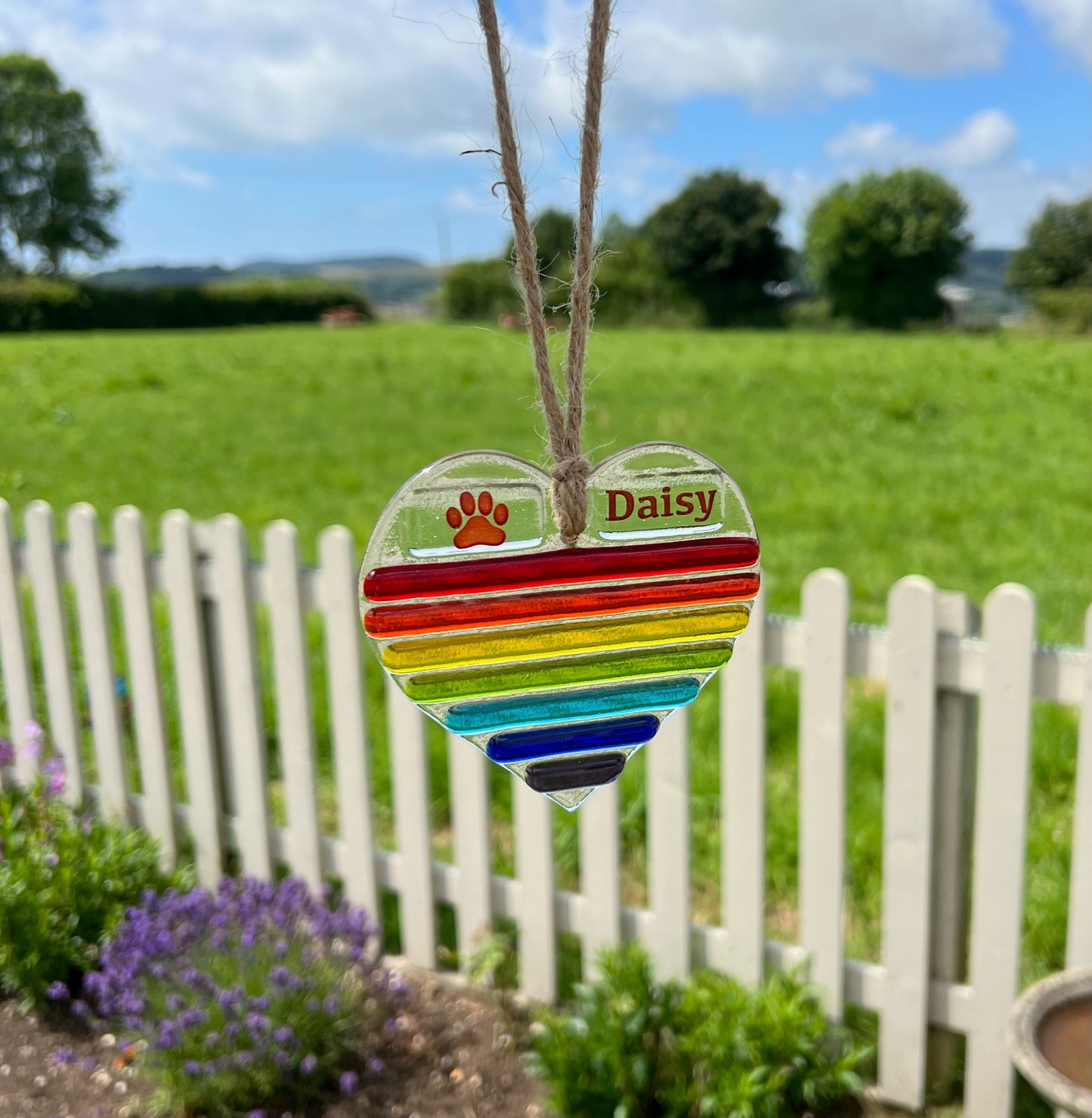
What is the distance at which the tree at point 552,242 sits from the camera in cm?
56

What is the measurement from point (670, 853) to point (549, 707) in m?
1.61

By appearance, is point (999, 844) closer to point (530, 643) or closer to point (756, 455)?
point (530, 643)

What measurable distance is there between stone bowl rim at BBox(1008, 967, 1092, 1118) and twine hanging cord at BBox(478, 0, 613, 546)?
1494mm

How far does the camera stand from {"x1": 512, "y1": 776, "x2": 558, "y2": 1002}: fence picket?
2.24 metres

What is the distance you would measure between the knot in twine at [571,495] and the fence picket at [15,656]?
8.97 ft

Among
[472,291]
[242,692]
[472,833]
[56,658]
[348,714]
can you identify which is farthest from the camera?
[472,291]

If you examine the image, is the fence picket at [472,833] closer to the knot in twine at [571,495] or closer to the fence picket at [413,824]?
the fence picket at [413,824]

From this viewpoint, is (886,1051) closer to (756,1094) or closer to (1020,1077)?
(1020,1077)

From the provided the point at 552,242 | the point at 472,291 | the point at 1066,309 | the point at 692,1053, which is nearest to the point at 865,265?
the point at 1066,309

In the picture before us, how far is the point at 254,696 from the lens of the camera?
8.38 feet

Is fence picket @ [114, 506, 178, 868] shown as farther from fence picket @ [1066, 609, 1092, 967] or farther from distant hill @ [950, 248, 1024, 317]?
distant hill @ [950, 248, 1024, 317]

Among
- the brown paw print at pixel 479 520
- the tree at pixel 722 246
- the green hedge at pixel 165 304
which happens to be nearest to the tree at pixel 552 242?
the brown paw print at pixel 479 520

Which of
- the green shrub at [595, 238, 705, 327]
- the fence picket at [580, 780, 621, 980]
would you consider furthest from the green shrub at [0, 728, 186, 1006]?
the green shrub at [595, 238, 705, 327]

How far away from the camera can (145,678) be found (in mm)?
2721
